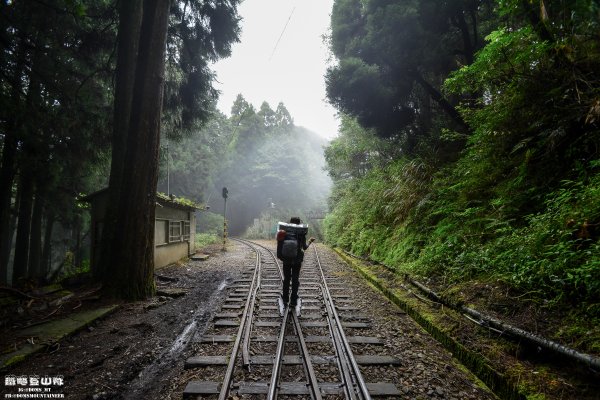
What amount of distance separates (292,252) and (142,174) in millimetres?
4290

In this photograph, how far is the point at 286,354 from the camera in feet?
13.1

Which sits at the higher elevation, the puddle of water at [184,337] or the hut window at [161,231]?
the hut window at [161,231]

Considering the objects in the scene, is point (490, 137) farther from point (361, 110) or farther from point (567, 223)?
point (361, 110)

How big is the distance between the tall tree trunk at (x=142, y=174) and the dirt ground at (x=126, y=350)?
651 millimetres

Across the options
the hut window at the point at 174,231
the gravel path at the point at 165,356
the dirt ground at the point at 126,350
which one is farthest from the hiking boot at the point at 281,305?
the hut window at the point at 174,231

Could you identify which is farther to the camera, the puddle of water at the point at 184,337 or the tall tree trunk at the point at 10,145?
the tall tree trunk at the point at 10,145

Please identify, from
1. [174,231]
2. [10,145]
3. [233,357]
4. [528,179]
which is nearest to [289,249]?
[233,357]

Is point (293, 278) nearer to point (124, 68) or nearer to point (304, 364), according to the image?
point (304, 364)

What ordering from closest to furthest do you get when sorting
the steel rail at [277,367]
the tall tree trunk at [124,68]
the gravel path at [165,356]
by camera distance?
the steel rail at [277,367]
the gravel path at [165,356]
the tall tree trunk at [124,68]

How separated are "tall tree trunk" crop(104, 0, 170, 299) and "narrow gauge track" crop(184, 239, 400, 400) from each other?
2384 millimetres

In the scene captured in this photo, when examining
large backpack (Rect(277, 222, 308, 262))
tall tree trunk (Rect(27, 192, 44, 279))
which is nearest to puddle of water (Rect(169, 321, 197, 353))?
large backpack (Rect(277, 222, 308, 262))

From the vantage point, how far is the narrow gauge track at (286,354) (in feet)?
10.3

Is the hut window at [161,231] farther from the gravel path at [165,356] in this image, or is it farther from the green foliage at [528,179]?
the green foliage at [528,179]

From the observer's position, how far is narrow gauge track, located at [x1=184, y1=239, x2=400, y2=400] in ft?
10.3
